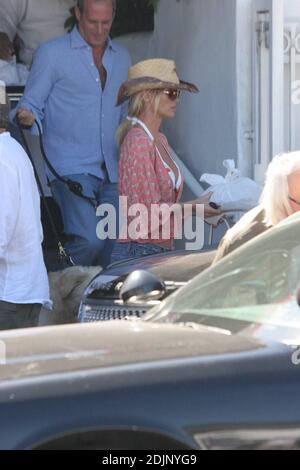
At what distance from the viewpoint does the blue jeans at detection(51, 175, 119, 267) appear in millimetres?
9477

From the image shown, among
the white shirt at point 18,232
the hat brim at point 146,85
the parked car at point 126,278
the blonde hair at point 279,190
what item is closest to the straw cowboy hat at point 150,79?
the hat brim at point 146,85

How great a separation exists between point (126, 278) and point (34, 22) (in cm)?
518

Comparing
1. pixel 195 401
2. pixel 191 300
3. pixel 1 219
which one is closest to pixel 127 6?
pixel 1 219

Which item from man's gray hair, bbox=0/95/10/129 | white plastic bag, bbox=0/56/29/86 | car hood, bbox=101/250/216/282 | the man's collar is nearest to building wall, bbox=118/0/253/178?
the man's collar

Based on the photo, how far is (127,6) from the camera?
11414mm

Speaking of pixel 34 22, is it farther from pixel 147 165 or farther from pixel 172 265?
pixel 172 265

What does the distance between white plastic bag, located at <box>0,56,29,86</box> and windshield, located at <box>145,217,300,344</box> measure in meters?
5.97

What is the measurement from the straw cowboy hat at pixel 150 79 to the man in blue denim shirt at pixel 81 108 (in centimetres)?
58

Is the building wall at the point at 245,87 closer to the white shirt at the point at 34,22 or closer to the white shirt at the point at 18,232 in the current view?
the white shirt at the point at 34,22

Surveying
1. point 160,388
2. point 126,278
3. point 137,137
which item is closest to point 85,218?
point 137,137

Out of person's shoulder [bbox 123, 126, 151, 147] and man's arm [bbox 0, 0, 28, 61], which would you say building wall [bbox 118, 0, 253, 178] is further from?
person's shoulder [bbox 123, 126, 151, 147]

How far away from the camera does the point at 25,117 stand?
9453mm
